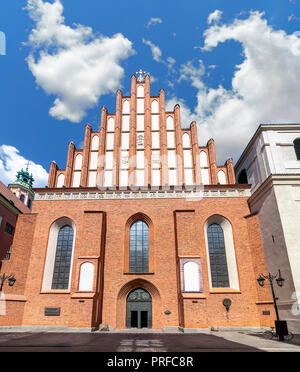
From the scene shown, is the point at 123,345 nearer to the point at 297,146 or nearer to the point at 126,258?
the point at 126,258

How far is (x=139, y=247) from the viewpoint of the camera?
1861cm

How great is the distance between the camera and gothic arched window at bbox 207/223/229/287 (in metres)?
17.6

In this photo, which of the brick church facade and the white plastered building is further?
the brick church facade

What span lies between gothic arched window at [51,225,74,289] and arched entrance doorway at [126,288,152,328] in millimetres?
4782

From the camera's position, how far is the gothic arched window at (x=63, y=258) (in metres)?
18.0

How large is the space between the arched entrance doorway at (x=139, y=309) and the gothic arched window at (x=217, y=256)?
4888mm

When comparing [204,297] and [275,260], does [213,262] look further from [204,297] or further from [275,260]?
[275,260]

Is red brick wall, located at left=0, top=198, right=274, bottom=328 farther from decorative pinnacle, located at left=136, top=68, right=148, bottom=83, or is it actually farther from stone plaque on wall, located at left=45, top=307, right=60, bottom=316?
decorative pinnacle, located at left=136, top=68, right=148, bottom=83

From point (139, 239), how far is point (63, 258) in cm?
592

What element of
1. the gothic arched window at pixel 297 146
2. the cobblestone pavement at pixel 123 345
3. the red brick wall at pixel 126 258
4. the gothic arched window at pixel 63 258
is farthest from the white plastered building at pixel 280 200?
the gothic arched window at pixel 63 258

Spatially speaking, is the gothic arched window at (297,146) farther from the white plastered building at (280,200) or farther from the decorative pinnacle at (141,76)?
the decorative pinnacle at (141,76)

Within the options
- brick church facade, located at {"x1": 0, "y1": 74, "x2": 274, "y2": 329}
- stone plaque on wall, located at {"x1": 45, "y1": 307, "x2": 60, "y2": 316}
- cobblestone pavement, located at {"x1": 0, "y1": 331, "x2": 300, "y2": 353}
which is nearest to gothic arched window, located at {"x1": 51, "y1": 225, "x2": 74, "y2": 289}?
brick church facade, located at {"x1": 0, "y1": 74, "x2": 274, "y2": 329}

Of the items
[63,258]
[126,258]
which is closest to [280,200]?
[126,258]
